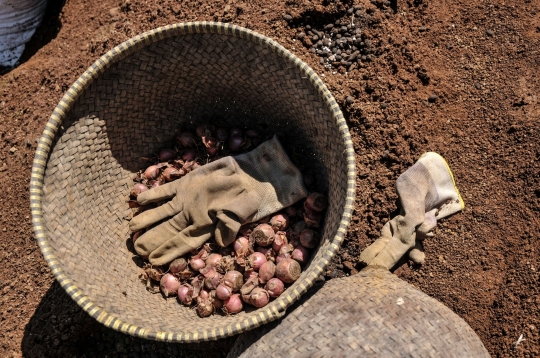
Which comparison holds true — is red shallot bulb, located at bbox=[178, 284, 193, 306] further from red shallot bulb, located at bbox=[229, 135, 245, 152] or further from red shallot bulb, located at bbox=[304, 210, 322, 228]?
red shallot bulb, located at bbox=[229, 135, 245, 152]

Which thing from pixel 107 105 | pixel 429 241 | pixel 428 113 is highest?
pixel 107 105

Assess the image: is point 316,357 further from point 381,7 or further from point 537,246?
point 381,7

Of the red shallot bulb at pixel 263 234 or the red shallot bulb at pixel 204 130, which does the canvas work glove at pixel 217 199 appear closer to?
the red shallot bulb at pixel 263 234

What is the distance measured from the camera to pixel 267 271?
211cm

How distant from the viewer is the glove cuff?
2.26 m

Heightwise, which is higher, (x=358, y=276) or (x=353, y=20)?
(x=353, y=20)

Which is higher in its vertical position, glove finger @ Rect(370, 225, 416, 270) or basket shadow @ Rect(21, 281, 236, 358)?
glove finger @ Rect(370, 225, 416, 270)

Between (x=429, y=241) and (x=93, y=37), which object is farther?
(x=93, y=37)

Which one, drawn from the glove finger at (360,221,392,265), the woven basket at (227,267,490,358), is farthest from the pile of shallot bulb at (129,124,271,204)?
the woven basket at (227,267,490,358)

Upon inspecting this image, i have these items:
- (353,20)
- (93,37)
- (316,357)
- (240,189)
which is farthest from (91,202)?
(353,20)

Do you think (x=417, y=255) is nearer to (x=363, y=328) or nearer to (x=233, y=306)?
(x=363, y=328)

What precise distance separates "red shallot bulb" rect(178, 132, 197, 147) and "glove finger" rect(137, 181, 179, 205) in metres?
0.24

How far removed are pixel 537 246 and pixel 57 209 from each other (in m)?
2.36

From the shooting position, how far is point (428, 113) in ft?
8.15
